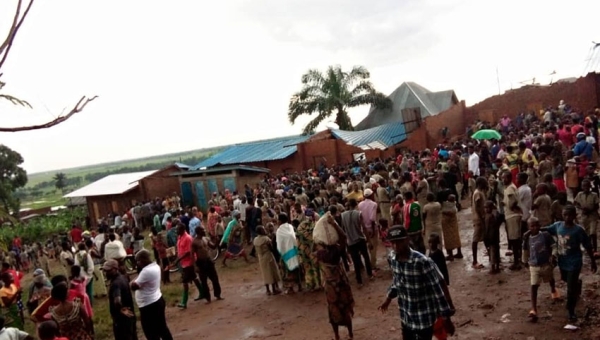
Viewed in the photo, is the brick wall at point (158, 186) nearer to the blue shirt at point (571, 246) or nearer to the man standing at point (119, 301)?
the man standing at point (119, 301)

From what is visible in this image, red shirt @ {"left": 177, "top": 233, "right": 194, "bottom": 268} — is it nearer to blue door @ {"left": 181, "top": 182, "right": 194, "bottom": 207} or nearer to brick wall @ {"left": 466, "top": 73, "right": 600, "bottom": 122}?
blue door @ {"left": 181, "top": 182, "right": 194, "bottom": 207}

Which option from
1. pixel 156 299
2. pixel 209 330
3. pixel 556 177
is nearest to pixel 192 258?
pixel 209 330

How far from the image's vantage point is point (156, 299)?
21.4 feet

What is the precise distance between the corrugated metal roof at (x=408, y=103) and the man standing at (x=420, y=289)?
29.0m

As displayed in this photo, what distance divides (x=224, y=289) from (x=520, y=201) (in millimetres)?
6220

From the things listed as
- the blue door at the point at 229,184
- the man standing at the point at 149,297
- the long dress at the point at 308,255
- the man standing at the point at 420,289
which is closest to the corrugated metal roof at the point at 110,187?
the blue door at the point at 229,184

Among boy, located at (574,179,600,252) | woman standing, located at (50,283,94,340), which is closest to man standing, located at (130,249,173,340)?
woman standing, located at (50,283,94,340)

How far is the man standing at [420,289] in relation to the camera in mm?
4207

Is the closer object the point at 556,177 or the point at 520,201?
the point at 520,201

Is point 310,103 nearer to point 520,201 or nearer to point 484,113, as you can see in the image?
point 484,113

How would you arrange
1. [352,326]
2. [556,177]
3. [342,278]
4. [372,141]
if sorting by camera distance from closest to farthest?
[342,278]
[352,326]
[556,177]
[372,141]

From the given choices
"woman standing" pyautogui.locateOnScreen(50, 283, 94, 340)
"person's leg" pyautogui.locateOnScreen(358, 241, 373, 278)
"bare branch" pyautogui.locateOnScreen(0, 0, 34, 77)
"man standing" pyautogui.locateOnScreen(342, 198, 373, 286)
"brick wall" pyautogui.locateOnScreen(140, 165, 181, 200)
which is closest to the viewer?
"bare branch" pyautogui.locateOnScreen(0, 0, 34, 77)

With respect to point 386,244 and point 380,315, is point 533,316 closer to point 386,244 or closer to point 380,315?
point 380,315

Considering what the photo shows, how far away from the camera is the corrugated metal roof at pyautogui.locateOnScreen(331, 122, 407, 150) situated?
26.2 metres
